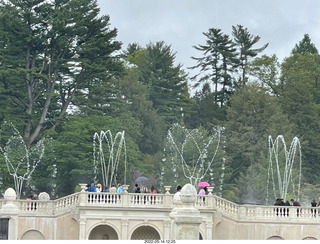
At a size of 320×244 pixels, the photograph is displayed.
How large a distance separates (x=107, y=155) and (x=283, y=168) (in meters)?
13.4

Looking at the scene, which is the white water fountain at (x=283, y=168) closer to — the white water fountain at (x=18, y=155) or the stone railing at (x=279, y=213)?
the white water fountain at (x=18, y=155)

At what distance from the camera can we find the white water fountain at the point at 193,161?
78000 mm

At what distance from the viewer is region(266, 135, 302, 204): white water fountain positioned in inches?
3024

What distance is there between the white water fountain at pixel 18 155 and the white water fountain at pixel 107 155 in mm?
3565

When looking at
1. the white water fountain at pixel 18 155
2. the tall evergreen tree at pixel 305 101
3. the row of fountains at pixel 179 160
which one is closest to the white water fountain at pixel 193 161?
the row of fountains at pixel 179 160

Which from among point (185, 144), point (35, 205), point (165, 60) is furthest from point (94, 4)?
point (35, 205)

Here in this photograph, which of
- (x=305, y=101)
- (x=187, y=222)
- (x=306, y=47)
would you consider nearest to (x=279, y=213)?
(x=187, y=222)

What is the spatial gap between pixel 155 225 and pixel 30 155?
26397 mm

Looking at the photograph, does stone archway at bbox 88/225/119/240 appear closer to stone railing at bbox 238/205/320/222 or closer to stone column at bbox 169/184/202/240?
stone railing at bbox 238/205/320/222

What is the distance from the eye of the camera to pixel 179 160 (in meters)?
80.4

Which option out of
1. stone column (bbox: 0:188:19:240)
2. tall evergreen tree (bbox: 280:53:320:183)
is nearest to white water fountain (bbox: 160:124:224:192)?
tall evergreen tree (bbox: 280:53:320:183)

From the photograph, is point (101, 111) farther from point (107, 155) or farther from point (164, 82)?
point (164, 82)

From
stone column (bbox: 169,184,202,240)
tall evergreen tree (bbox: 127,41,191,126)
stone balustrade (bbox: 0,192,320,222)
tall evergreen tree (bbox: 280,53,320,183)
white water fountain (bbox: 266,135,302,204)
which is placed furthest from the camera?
tall evergreen tree (bbox: 127,41,191,126)

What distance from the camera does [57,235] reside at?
48188 millimetres
